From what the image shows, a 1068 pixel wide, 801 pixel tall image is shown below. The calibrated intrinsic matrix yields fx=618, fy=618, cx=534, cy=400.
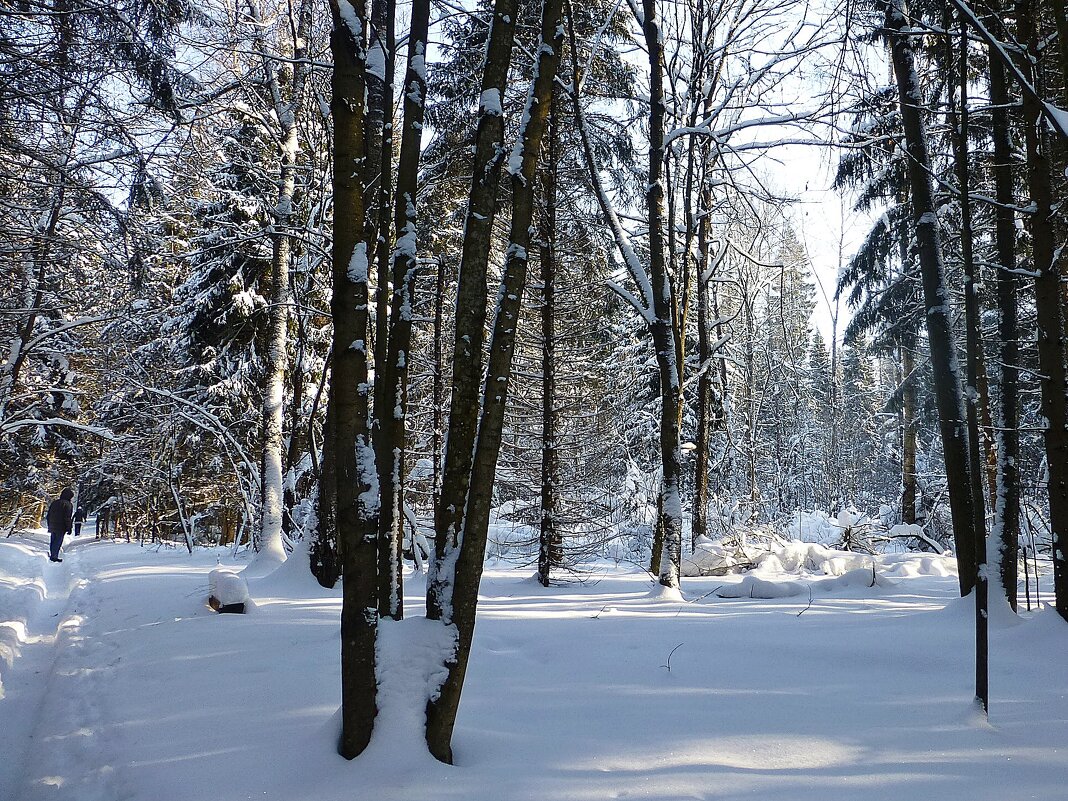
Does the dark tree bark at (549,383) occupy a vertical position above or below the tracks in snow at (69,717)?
above

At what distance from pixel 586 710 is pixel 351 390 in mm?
2237

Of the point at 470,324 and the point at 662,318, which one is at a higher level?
the point at 662,318

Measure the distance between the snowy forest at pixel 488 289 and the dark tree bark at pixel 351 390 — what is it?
2 centimetres

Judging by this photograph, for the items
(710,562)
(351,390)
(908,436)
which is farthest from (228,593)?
(908,436)

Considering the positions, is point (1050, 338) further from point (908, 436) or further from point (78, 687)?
point (908, 436)

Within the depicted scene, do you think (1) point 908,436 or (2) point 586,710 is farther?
(1) point 908,436

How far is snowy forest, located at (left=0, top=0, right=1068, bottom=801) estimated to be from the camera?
3.28 meters

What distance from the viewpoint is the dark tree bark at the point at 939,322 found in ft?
20.6

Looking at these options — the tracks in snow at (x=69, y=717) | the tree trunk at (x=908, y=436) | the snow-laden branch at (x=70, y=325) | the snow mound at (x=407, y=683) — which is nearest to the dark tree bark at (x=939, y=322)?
the snow mound at (x=407, y=683)

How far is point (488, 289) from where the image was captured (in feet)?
28.1

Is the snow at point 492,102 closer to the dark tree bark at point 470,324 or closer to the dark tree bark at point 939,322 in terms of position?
the dark tree bark at point 470,324

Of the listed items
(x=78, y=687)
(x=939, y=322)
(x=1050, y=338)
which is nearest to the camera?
(x=78, y=687)

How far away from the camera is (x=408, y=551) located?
Answer: 42.5 ft

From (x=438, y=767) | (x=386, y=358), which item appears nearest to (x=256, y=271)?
(x=386, y=358)
